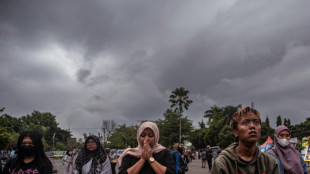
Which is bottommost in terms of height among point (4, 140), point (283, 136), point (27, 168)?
point (27, 168)

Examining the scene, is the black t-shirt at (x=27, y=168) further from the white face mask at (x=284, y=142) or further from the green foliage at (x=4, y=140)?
the green foliage at (x=4, y=140)

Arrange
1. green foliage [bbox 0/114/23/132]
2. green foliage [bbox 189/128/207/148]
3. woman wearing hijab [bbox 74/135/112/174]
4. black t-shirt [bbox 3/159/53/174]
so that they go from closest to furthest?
black t-shirt [bbox 3/159/53/174]
woman wearing hijab [bbox 74/135/112/174]
green foliage [bbox 0/114/23/132]
green foliage [bbox 189/128/207/148]

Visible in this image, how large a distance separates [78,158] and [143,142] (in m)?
2.30

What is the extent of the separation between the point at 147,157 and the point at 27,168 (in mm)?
1588

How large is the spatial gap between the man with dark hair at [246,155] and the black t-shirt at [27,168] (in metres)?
2.32

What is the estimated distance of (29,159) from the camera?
3.75 m

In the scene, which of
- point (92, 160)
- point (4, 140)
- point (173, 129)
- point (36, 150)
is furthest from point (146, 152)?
point (173, 129)

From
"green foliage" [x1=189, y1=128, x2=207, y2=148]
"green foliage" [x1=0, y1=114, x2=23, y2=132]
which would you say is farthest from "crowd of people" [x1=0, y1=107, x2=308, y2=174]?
"green foliage" [x1=189, y1=128, x2=207, y2=148]

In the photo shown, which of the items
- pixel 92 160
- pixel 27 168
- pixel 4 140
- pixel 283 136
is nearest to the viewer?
pixel 27 168

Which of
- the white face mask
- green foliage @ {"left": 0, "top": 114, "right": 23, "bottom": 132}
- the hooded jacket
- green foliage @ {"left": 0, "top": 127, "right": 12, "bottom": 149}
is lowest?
the hooded jacket

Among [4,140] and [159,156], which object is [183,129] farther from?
[159,156]

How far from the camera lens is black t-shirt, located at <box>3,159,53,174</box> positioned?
3617mm

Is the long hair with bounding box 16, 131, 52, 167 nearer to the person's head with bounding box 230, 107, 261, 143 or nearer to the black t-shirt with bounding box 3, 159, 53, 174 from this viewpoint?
the black t-shirt with bounding box 3, 159, 53, 174

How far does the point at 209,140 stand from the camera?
158 ft
